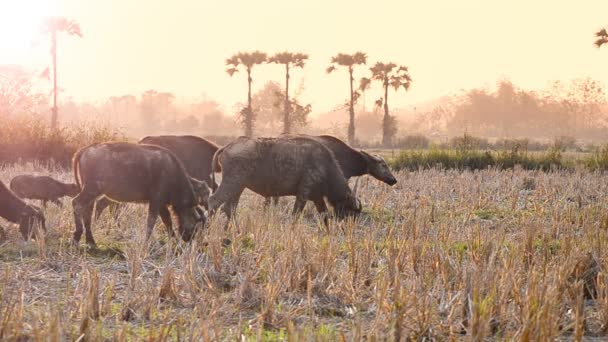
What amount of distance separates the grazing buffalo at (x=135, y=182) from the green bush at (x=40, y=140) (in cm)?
1206

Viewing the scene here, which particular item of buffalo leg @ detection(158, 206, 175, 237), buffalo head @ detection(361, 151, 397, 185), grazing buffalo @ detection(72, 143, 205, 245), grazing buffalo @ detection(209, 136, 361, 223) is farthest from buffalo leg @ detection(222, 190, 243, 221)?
buffalo head @ detection(361, 151, 397, 185)

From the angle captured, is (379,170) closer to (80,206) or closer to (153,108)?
(80,206)

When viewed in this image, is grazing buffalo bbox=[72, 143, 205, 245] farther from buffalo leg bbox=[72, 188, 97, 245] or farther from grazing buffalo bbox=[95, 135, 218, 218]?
grazing buffalo bbox=[95, 135, 218, 218]

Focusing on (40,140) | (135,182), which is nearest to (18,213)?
(135,182)

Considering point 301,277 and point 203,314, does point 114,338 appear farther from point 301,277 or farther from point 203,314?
point 301,277

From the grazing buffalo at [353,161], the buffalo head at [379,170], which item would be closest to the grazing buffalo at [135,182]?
the grazing buffalo at [353,161]

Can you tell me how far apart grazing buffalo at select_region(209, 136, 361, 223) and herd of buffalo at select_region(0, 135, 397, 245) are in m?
0.01

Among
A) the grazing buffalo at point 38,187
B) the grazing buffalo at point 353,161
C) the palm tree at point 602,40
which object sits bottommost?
the grazing buffalo at point 38,187

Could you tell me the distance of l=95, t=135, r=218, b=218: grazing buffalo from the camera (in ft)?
37.3

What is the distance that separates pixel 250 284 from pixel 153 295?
729 mm

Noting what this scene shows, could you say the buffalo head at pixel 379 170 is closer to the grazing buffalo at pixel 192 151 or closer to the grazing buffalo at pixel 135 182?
the grazing buffalo at pixel 192 151

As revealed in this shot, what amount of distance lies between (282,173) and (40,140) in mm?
12715

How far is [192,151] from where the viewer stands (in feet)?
37.8

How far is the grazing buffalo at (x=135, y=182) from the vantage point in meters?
7.68
